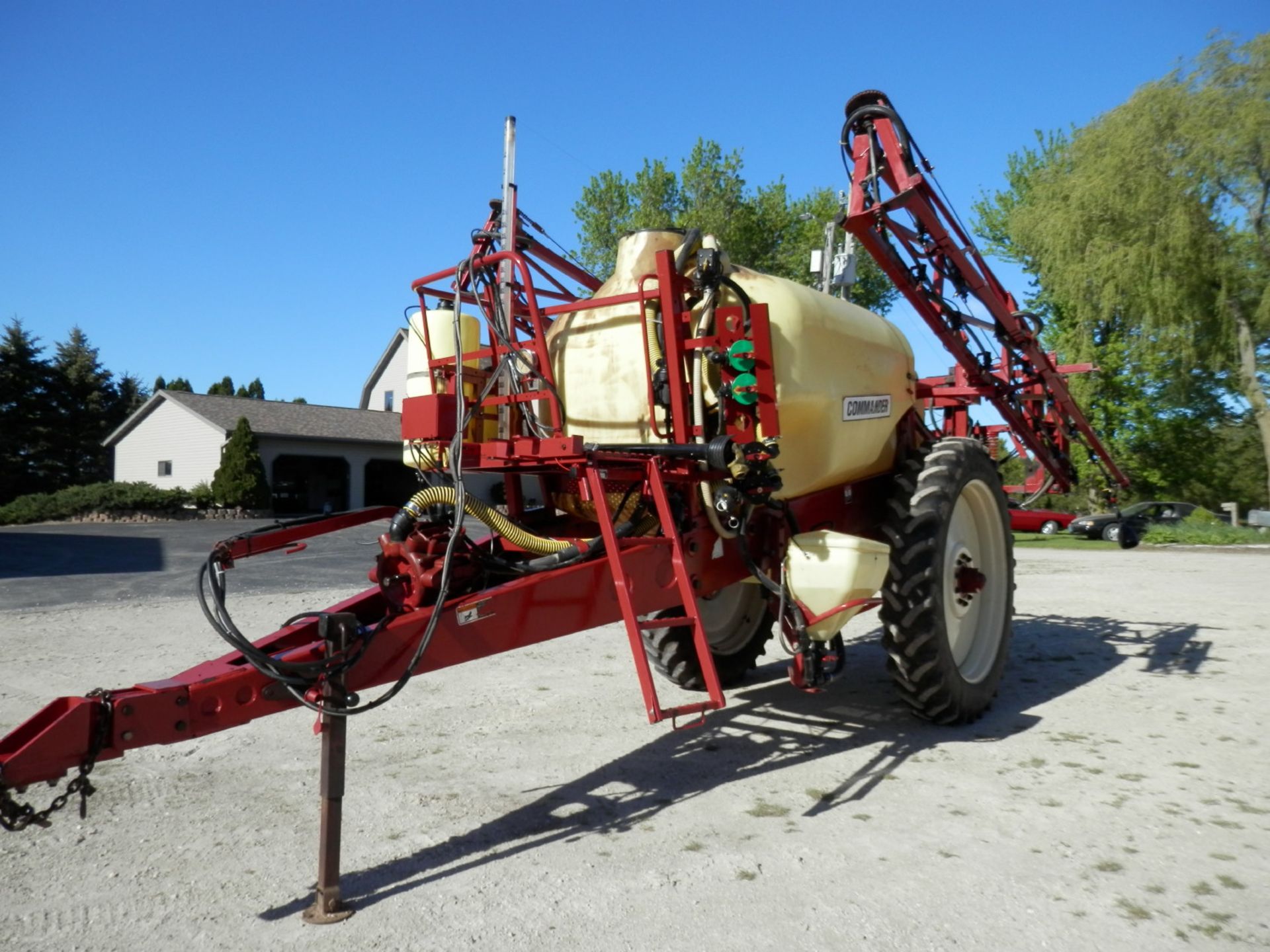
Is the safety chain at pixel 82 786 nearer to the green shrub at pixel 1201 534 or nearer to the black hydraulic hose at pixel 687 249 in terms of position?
the black hydraulic hose at pixel 687 249

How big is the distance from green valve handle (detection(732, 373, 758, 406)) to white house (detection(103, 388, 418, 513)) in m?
26.7

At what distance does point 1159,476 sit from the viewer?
31750 millimetres

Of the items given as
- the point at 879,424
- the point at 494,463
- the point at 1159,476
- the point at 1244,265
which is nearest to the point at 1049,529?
the point at 1159,476

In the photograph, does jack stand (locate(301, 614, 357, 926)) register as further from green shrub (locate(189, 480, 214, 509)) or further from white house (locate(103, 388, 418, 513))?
green shrub (locate(189, 480, 214, 509))

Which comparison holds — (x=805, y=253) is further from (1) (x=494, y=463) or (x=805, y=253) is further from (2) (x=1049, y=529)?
(1) (x=494, y=463)

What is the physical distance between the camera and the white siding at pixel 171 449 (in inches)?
1200

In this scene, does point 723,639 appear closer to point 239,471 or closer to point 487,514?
point 487,514

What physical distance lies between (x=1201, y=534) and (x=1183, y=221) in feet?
24.9

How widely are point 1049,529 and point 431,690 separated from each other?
25913 millimetres

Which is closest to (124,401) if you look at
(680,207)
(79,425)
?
(79,425)

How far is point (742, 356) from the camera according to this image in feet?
13.7

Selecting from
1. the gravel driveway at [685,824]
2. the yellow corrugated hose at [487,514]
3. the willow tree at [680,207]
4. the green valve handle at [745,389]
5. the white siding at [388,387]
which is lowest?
the gravel driveway at [685,824]

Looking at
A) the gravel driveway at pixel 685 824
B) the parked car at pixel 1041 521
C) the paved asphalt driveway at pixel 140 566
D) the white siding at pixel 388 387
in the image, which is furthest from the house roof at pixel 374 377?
the gravel driveway at pixel 685 824

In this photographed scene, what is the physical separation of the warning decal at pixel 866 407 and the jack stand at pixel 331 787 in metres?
2.76
